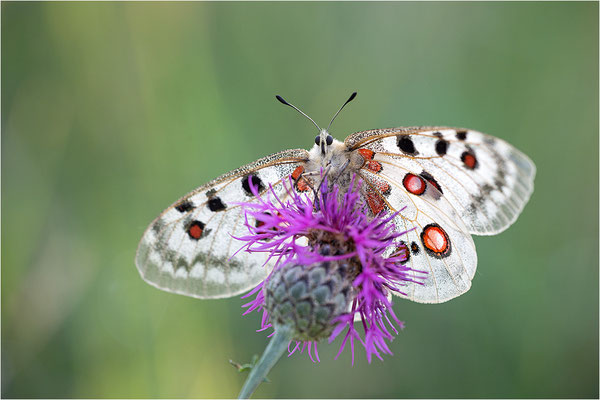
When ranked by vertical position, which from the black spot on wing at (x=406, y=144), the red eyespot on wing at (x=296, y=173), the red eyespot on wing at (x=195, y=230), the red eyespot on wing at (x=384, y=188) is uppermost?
the black spot on wing at (x=406, y=144)

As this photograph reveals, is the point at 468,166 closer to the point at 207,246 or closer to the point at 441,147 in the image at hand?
the point at 441,147

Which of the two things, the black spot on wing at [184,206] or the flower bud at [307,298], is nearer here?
the flower bud at [307,298]

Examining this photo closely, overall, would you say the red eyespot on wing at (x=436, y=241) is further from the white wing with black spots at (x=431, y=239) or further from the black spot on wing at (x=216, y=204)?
the black spot on wing at (x=216, y=204)

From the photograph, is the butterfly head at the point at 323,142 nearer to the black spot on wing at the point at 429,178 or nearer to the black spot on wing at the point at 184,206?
the black spot on wing at the point at 429,178

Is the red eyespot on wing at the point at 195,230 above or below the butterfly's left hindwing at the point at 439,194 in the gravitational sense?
below

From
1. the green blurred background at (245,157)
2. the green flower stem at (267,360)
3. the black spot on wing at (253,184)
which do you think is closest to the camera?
the green flower stem at (267,360)

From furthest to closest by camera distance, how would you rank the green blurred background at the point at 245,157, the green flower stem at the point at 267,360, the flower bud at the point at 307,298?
the green blurred background at the point at 245,157 < the flower bud at the point at 307,298 < the green flower stem at the point at 267,360

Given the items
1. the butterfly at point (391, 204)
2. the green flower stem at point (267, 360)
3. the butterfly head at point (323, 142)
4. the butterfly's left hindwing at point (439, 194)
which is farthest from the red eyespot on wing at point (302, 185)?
the green flower stem at point (267, 360)
